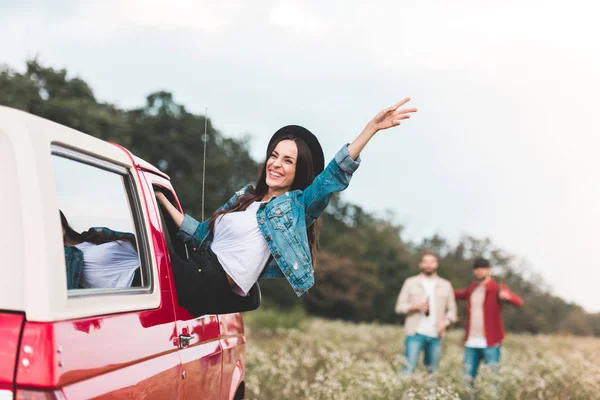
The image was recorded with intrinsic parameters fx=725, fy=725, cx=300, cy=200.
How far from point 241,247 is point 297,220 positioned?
0.34 metres

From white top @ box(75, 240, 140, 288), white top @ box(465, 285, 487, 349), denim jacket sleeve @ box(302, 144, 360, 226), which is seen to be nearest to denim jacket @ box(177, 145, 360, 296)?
denim jacket sleeve @ box(302, 144, 360, 226)

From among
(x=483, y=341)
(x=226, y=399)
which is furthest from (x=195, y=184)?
(x=226, y=399)

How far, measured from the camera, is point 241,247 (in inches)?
146

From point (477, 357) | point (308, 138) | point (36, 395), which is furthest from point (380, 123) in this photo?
point (477, 357)

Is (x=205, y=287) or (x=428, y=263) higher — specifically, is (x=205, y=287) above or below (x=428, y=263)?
below

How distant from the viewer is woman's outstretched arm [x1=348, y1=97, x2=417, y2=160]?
3.83m

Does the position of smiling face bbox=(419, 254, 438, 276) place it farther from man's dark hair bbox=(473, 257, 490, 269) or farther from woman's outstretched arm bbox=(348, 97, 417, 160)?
woman's outstretched arm bbox=(348, 97, 417, 160)

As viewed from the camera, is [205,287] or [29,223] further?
[205,287]

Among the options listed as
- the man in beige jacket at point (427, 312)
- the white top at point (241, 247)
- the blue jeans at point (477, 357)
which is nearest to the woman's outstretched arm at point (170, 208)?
the white top at point (241, 247)

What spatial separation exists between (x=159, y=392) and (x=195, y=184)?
4726 centimetres

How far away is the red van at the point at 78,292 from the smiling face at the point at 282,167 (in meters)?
0.94

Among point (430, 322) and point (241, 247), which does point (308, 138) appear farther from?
point (430, 322)

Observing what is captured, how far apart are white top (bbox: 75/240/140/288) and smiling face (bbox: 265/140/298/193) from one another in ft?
3.94

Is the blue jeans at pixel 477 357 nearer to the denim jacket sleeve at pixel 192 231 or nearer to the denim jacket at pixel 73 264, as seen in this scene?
the denim jacket sleeve at pixel 192 231
